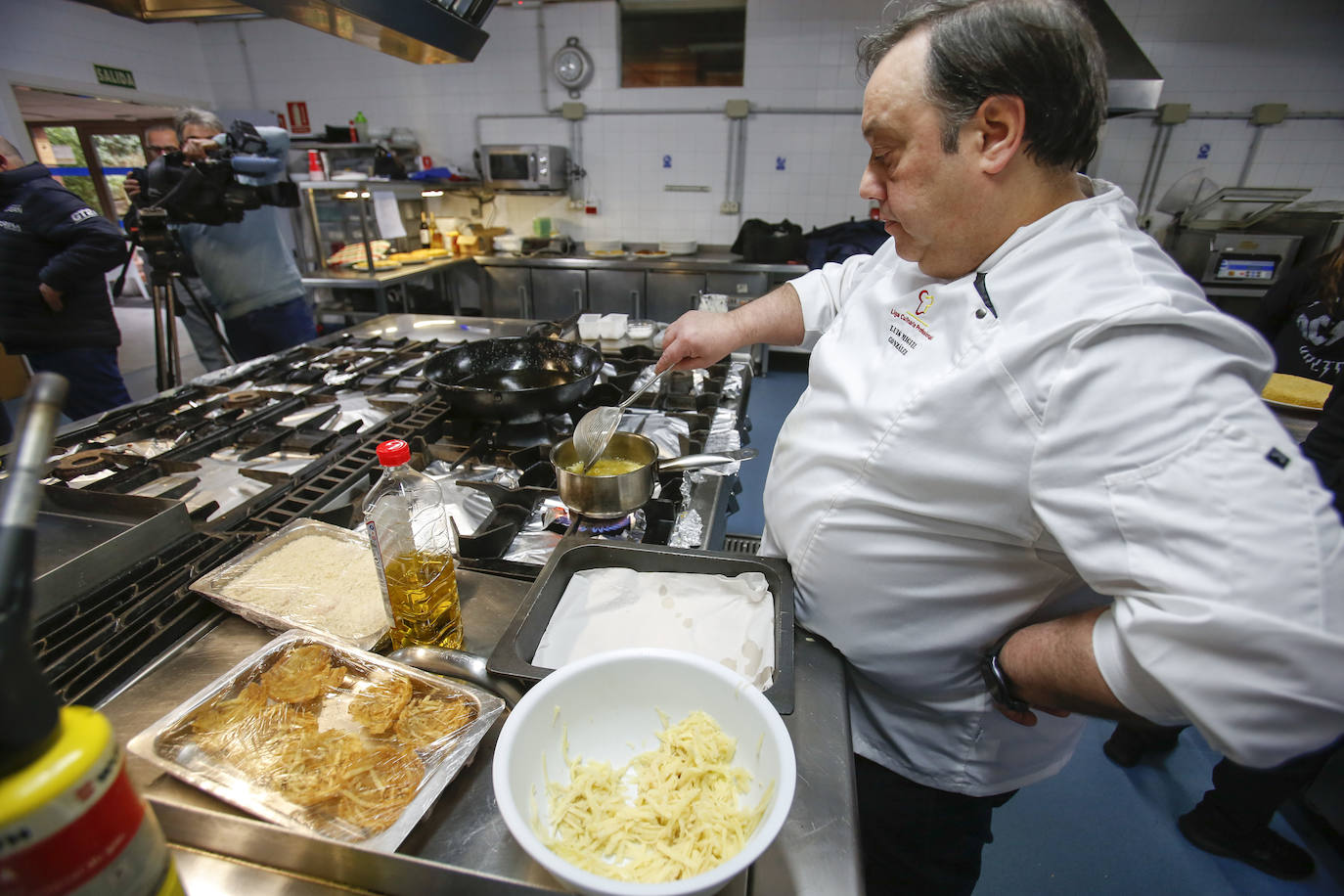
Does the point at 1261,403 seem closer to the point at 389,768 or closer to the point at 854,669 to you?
the point at 854,669

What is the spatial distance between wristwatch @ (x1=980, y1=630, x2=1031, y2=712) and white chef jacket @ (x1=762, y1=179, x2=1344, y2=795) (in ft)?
0.12

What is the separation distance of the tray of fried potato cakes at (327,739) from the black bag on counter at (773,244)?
14.9ft

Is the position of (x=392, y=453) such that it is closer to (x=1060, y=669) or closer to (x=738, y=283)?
(x=1060, y=669)

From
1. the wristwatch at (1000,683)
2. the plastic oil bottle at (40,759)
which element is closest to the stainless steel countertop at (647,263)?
the wristwatch at (1000,683)

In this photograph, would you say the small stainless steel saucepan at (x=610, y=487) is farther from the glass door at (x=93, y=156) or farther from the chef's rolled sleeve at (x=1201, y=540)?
the glass door at (x=93, y=156)

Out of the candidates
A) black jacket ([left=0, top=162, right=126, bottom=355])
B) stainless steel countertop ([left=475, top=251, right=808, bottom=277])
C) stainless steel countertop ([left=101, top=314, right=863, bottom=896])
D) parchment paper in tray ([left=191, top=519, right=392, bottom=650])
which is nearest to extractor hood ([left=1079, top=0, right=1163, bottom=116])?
stainless steel countertop ([left=475, top=251, right=808, bottom=277])

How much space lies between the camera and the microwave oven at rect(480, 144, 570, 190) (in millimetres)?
4922

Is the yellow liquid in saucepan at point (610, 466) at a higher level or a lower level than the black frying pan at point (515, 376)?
lower

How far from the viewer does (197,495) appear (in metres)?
1.37

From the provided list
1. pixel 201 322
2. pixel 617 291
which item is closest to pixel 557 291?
pixel 617 291

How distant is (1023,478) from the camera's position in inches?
29.2

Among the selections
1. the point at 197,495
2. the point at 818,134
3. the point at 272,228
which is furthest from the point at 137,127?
the point at 197,495

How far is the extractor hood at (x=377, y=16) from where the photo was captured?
1.43 m

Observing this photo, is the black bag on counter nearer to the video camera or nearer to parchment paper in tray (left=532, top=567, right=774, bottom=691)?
the video camera
